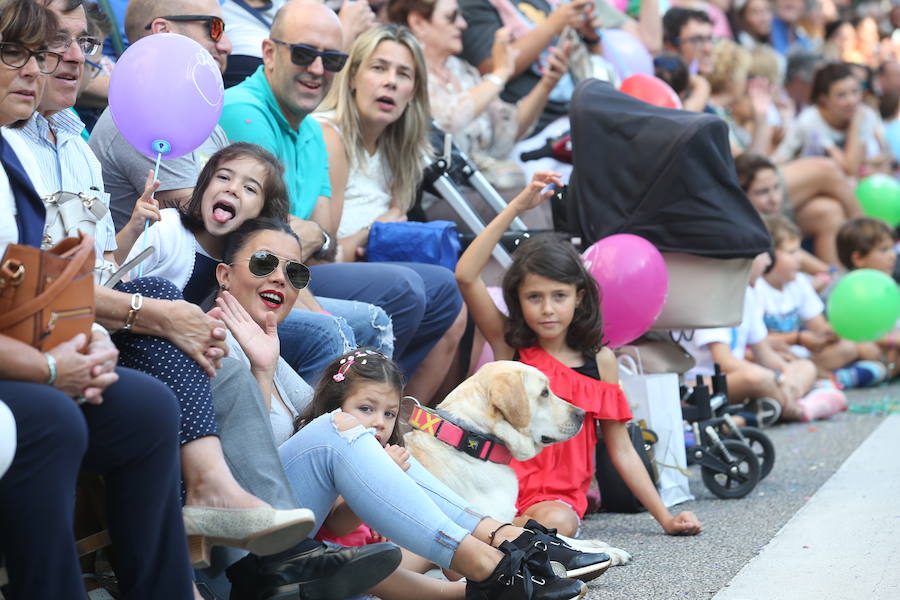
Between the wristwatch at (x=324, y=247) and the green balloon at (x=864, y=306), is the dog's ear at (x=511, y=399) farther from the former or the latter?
the green balloon at (x=864, y=306)

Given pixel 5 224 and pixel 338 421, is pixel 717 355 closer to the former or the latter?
pixel 338 421

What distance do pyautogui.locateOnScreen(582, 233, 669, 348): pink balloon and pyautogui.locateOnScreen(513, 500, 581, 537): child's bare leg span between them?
92 cm

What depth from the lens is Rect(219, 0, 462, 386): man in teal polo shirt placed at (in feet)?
14.4

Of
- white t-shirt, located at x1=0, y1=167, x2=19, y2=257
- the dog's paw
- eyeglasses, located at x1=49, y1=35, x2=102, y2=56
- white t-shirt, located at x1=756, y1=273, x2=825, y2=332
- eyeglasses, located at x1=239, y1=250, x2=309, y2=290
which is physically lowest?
white t-shirt, located at x1=756, y1=273, x2=825, y2=332

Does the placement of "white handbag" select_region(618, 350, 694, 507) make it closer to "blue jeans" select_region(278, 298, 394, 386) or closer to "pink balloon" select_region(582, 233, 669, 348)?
"pink balloon" select_region(582, 233, 669, 348)

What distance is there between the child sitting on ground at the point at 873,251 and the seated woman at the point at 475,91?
2926 millimetres

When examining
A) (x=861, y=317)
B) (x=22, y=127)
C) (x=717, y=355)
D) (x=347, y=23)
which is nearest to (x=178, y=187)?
(x=22, y=127)

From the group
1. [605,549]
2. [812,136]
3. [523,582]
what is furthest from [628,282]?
[812,136]

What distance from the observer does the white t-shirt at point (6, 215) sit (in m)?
2.62

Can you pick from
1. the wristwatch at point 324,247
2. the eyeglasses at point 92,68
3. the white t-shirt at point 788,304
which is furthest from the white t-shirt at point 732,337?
the eyeglasses at point 92,68

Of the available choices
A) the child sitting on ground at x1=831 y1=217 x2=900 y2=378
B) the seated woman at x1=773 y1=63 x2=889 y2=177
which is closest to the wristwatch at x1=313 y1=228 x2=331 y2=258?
the child sitting on ground at x1=831 y1=217 x2=900 y2=378

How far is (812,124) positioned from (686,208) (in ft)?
19.6

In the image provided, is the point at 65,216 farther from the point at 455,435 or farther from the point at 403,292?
the point at 403,292

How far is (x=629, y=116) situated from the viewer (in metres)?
5.10
